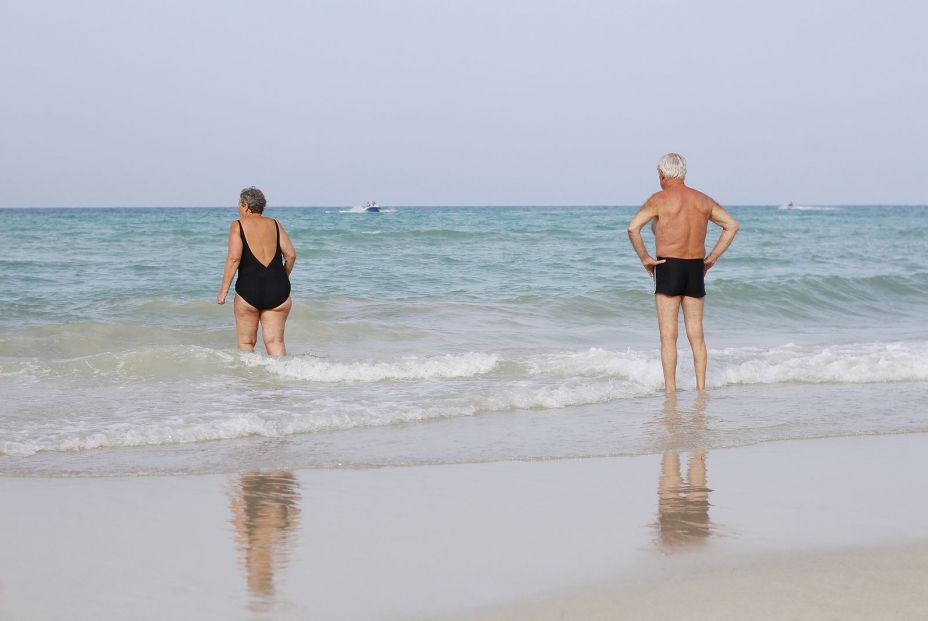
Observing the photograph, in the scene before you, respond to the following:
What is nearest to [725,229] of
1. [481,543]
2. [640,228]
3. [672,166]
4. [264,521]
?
[672,166]

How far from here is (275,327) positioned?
748 cm

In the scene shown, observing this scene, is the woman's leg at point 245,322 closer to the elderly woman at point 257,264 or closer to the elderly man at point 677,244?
the elderly woman at point 257,264

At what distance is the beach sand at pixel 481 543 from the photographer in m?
2.79

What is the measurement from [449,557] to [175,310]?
31.3 feet

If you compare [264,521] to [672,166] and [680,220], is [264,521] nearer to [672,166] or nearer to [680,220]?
[680,220]

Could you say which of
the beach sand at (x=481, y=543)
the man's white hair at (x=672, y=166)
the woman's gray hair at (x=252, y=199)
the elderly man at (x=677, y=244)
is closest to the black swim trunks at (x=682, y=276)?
the elderly man at (x=677, y=244)

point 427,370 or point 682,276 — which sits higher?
point 682,276

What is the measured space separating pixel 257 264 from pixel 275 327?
0.55 meters

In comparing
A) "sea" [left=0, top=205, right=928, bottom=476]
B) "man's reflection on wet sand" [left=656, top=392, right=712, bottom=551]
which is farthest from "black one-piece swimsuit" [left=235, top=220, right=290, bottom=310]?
"man's reflection on wet sand" [left=656, top=392, right=712, bottom=551]

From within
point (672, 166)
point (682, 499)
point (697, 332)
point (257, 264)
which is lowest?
point (682, 499)

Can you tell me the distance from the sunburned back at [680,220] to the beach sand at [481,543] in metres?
2.24

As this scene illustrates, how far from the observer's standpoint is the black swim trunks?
6.64 m

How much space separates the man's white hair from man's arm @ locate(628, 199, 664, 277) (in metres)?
0.23

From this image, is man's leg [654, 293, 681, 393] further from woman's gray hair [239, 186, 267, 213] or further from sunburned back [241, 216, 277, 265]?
woman's gray hair [239, 186, 267, 213]
